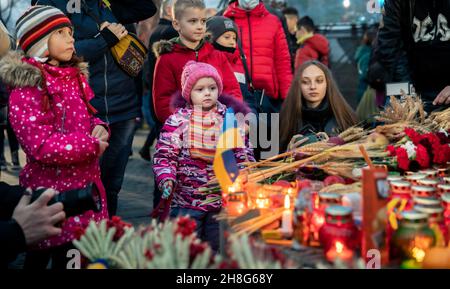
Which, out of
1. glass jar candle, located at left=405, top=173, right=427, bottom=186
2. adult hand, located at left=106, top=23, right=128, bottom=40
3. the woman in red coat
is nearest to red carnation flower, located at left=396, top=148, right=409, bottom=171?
glass jar candle, located at left=405, top=173, right=427, bottom=186

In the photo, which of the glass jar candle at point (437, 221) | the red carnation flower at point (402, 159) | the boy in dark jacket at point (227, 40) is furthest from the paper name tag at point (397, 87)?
the glass jar candle at point (437, 221)

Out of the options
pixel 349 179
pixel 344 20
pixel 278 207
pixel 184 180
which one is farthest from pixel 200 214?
pixel 344 20

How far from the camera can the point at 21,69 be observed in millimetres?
3561

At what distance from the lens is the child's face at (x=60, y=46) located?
12.2ft

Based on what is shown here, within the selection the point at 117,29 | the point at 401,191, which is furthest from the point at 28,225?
the point at 117,29

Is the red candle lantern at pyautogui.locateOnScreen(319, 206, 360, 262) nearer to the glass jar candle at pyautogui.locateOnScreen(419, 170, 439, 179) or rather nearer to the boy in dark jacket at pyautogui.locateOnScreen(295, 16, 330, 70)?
the glass jar candle at pyautogui.locateOnScreen(419, 170, 439, 179)

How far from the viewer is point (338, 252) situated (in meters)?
2.14

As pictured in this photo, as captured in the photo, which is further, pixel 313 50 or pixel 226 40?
pixel 313 50

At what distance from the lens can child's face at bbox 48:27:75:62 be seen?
3.72 metres

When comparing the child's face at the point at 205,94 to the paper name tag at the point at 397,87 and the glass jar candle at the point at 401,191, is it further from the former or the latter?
the glass jar candle at the point at 401,191

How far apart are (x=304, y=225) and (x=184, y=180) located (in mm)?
1761

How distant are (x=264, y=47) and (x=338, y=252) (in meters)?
4.23

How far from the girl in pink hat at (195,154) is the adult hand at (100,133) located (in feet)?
1.06

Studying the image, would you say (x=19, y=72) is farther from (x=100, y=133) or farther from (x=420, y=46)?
(x=420, y=46)
